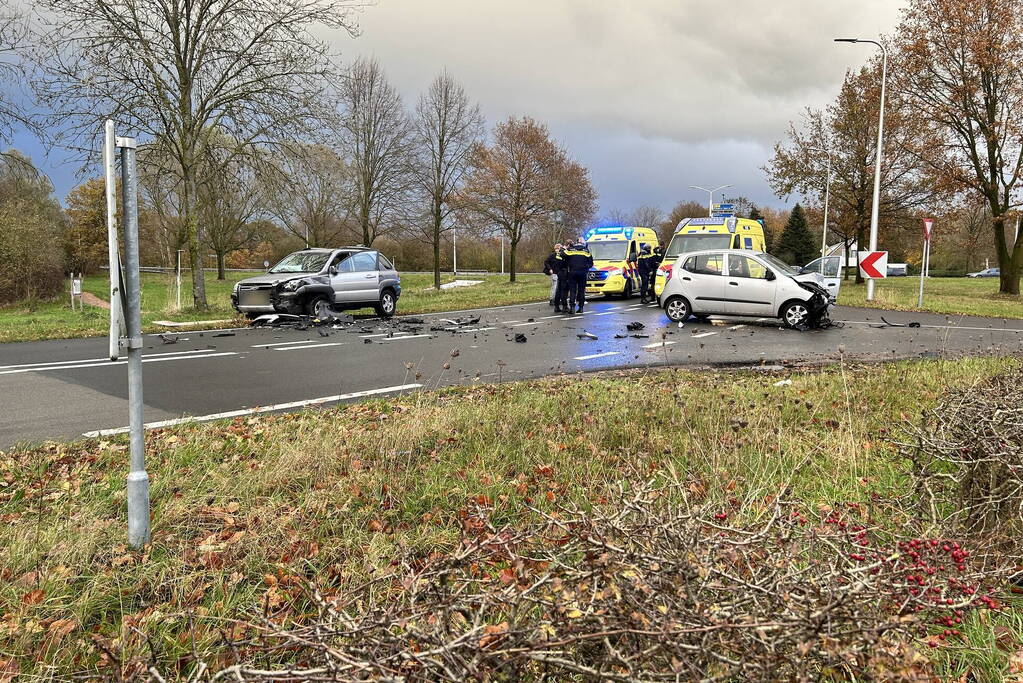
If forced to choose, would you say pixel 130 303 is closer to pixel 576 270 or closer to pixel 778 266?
pixel 778 266

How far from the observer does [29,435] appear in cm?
571

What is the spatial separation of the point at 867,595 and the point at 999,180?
31667mm

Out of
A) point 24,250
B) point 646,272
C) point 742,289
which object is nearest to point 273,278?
point 742,289

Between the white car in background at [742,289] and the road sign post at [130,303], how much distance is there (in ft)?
44.7

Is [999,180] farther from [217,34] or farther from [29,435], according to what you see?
[29,435]

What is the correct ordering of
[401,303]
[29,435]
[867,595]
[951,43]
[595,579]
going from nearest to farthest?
[867,595], [595,579], [29,435], [401,303], [951,43]

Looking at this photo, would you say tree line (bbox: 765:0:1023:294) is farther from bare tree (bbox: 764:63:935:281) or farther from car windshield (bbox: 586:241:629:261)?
car windshield (bbox: 586:241:629:261)

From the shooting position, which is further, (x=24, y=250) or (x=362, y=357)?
(x=24, y=250)

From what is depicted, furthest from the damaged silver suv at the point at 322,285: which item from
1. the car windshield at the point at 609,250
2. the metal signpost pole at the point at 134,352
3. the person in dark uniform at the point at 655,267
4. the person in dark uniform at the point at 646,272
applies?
the metal signpost pole at the point at 134,352

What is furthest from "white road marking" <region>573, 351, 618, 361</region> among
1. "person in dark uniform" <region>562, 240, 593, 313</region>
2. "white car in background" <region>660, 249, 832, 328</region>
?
"person in dark uniform" <region>562, 240, 593, 313</region>

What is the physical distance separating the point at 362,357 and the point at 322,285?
19.5 feet

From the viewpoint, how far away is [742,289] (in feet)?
49.1

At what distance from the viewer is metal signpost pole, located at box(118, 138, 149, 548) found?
130 inches

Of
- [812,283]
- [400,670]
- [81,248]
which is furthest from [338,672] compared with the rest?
[81,248]
